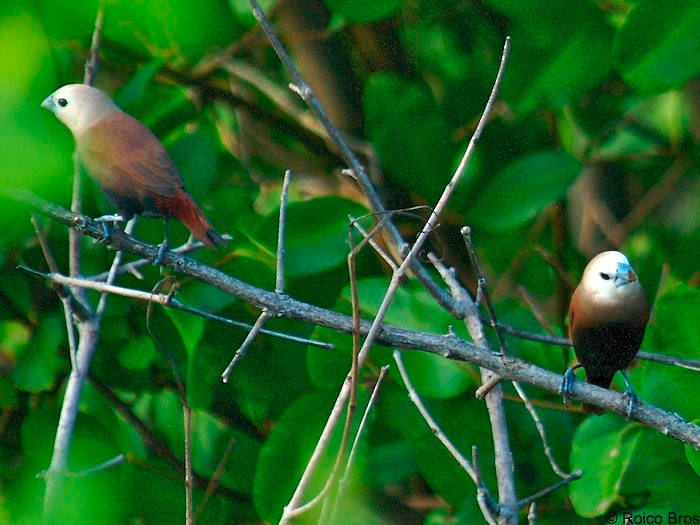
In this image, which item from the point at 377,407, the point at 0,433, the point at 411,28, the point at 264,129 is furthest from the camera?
the point at 264,129

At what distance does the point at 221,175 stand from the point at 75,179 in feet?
1.66

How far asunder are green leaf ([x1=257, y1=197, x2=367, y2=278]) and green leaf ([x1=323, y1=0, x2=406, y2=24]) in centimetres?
40

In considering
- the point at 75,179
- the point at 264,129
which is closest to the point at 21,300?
the point at 75,179

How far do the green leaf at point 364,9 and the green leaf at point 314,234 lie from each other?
403 mm

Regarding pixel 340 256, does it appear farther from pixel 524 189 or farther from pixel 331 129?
pixel 331 129

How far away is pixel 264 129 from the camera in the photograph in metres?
3.13

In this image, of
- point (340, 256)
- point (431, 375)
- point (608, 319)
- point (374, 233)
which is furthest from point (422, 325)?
point (374, 233)

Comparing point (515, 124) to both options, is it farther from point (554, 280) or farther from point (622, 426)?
point (622, 426)

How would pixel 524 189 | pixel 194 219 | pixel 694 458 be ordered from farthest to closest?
1. pixel 524 189
2. pixel 194 219
3. pixel 694 458

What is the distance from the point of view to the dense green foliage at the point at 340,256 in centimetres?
231

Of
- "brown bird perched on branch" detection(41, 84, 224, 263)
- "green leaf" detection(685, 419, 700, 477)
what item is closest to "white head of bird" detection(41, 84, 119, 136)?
"brown bird perched on branch" detection(41, 84, 224, 263)

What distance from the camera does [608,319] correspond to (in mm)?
2312

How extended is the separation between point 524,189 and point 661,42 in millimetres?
476

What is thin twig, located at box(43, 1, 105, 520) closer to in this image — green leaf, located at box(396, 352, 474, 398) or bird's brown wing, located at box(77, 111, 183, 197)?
bird's brown wing, located at box(77, 111, 183, 197)
